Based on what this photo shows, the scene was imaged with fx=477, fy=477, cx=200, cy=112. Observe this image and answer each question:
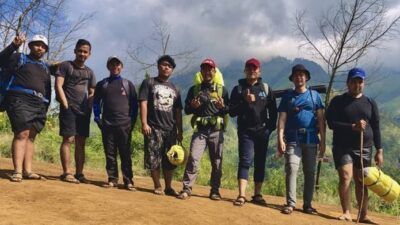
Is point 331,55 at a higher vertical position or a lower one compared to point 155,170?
higher

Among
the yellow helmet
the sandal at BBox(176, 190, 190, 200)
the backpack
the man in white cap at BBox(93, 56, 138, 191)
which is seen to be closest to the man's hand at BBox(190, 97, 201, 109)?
the yellow helmet

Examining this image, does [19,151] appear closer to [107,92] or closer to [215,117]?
[107,92]

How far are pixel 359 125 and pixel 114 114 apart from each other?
3.47 metres

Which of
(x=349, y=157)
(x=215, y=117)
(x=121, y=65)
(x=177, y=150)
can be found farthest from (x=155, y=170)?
(x=349, y=157)

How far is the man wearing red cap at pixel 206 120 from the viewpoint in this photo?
6.94 metres

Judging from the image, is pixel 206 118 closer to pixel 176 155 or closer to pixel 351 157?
pixel 176 155

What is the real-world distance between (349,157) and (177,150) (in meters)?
2.44

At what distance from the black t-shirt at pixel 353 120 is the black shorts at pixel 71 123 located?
12.0 feet

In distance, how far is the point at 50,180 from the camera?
7062 mm

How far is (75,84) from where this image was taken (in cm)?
704

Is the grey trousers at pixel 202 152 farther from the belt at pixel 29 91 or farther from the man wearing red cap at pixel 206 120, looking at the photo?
the belt at pixel 29 91

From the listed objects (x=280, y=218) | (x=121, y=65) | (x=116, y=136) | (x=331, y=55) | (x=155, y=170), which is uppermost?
(x=331, y=55)

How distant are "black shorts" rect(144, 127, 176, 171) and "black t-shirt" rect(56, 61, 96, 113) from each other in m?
1.10

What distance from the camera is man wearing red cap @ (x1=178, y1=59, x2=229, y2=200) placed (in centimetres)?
694
